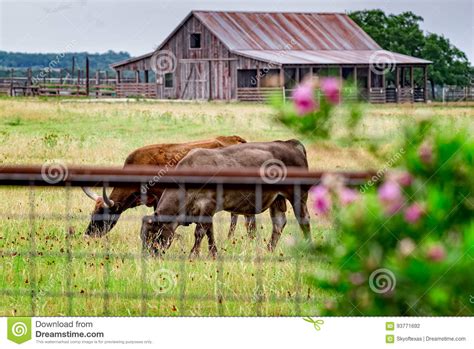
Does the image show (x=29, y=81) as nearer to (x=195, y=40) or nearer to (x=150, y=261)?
(x=195, y=40)

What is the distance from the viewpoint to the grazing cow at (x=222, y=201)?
838 centimetres

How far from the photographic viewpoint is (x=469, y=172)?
10.6ft

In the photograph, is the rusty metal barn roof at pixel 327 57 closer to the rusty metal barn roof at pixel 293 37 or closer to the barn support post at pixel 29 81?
the rusty metal barn roof at pixel 293 37

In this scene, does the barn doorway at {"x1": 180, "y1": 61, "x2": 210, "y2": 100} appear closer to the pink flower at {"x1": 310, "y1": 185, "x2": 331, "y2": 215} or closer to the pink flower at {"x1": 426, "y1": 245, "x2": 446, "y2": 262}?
the pink flower at {"x1": 310, "y1": 185, "x2": 331, "y2": 215}

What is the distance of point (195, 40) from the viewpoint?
1965 inches

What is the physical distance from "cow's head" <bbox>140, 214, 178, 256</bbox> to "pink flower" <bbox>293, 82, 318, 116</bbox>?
5.02 metres

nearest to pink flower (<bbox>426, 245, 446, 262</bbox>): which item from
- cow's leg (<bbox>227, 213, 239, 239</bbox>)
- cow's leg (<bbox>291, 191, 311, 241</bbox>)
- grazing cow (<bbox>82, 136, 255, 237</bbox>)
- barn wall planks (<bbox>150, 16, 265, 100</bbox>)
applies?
cow's leg (<bbox>291, 191, 311, 241</bbox>)

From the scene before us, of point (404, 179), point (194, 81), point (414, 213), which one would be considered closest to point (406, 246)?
point (414, 213)

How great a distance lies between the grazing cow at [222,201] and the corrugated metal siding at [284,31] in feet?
120

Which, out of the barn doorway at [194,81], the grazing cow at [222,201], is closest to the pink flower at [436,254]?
the grazing cow at [222,201]

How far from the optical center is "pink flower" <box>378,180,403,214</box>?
10.2 feet

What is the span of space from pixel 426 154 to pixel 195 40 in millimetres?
47130

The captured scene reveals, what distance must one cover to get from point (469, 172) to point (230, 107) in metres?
36.9
